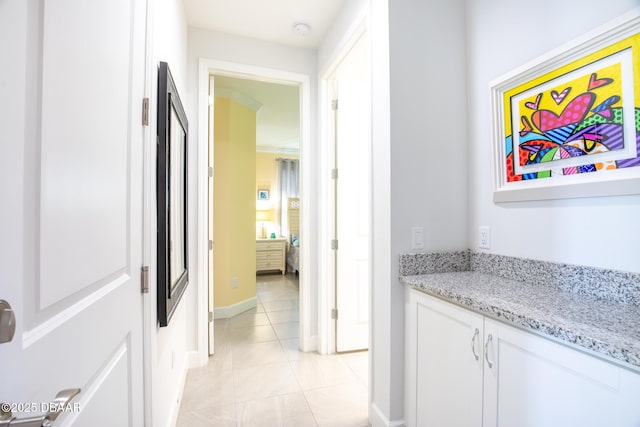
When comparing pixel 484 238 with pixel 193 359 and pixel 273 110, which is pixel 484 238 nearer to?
pixel 193 359

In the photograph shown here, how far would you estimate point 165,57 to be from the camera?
1.47 m

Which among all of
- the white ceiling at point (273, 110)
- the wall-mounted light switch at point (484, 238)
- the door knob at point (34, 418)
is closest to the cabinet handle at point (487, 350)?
the wall-mounted light switch at point (484, 238)

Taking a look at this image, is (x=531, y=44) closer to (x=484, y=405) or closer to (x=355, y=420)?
(x=484, y=405)

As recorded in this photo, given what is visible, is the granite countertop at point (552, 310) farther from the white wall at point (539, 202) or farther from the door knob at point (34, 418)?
the door knob at point (34, 418)

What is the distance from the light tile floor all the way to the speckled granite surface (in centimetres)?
104

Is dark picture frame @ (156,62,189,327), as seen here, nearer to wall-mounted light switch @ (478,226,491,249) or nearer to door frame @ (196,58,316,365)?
door frame @ (196,58,316,365)

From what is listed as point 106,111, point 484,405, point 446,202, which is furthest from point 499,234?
point 106,111

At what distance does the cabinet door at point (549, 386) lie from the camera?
2.43ft

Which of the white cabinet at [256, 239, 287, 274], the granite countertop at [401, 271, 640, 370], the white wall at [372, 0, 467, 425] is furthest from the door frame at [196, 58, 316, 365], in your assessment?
the white cabinet at [256, 239, 287, 274]

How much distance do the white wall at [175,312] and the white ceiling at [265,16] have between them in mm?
201

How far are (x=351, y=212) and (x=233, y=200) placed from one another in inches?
62.7

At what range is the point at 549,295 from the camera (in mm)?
1160

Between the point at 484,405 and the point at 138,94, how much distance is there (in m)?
1.73

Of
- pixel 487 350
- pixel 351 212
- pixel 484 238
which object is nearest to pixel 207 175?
pixel 351 212
